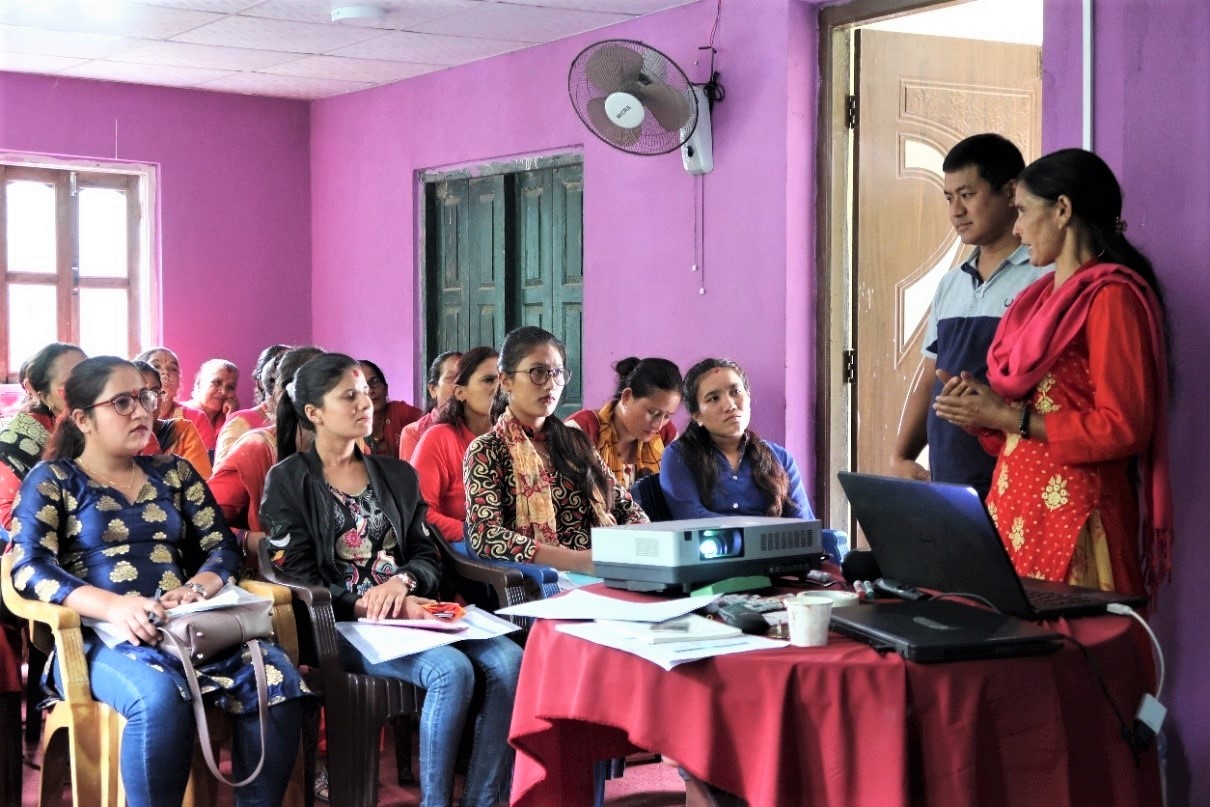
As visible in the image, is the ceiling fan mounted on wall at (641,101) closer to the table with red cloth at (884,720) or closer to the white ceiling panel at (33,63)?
the white ceiling panel at (33,63)

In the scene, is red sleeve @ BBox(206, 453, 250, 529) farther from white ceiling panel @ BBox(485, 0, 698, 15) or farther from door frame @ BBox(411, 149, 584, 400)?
door frame @ BBox(411, 149, 584, 400)

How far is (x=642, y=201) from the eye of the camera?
6016mm

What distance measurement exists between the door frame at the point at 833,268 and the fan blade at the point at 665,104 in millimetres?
533

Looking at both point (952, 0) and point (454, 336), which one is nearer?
point (952, 0)

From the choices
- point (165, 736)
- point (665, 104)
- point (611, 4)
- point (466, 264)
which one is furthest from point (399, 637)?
point (466, 264)

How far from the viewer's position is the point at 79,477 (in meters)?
3.37

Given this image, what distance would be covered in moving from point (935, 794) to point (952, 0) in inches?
129

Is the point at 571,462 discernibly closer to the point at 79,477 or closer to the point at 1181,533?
the point at 79,477

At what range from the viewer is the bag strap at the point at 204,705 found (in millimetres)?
3033

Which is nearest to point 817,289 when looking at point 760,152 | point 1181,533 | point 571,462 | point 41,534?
point 760,152

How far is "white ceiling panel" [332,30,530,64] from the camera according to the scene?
21.2 ft

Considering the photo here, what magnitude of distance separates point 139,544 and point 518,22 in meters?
3.45

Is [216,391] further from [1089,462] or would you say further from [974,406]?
[1089,462]

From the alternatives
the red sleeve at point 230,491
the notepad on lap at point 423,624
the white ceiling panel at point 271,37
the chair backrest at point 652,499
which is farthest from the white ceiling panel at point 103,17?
the notepad on lap at point 423,624
